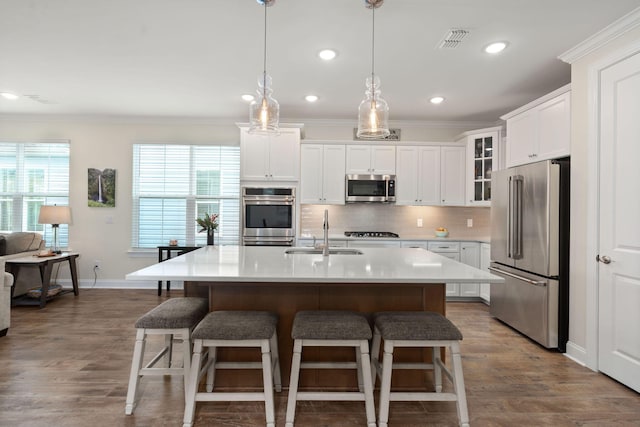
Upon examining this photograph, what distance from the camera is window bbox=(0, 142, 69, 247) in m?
5.33

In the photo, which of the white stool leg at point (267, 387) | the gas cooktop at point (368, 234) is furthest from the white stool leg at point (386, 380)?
the gas cooktop at point (368, 234)

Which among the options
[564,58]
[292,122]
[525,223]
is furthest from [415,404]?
[292,122]

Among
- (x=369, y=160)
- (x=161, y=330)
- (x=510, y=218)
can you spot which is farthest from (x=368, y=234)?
(x=161, y=330)

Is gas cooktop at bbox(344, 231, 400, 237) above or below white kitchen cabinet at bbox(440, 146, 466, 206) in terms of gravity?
below

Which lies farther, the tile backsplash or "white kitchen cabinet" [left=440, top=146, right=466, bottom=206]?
the tile backsplash

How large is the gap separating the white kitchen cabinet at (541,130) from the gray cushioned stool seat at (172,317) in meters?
3.15

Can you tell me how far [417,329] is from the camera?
6.02 feet

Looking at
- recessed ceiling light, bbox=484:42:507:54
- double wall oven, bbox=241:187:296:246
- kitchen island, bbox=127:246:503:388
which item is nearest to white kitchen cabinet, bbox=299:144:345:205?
double wall oven, bbox=241:187:296:246

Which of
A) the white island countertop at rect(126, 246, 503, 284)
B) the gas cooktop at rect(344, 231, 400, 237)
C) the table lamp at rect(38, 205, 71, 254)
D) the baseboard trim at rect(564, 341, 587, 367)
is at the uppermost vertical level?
the table lamp at rect(38, 205, 71, 254)

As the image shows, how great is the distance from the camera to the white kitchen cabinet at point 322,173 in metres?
4.95

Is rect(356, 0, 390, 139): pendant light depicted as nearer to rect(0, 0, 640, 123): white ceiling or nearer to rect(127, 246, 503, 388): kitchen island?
rect(0, 0, 640, 123): white ceiling

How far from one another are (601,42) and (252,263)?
3.01 metres

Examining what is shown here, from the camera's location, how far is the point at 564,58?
3.00 metres

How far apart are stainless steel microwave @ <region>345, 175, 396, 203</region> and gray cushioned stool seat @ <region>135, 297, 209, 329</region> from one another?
311 centimetres
